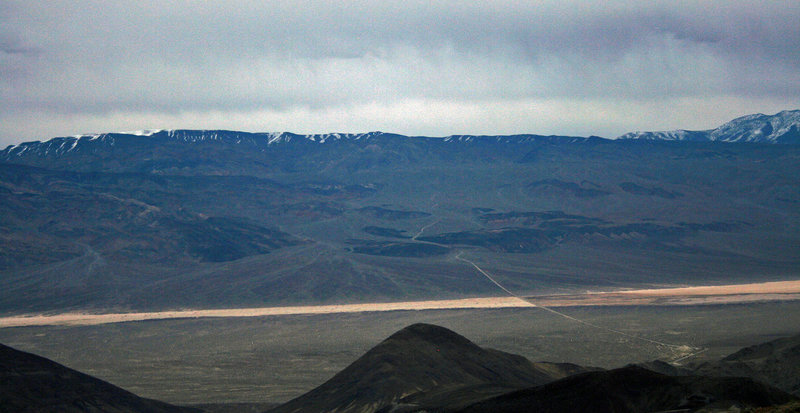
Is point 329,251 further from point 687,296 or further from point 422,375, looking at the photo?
point 422,375

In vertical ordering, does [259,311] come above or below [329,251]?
below

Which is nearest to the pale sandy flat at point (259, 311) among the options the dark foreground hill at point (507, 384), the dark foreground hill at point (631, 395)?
the dark foreground hill at point (507, 384)

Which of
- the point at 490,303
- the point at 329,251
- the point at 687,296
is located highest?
the point at 329,251

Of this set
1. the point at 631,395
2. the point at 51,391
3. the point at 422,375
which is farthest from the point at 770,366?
the point at 51,391

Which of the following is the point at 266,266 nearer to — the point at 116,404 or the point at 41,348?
the point at 41,348

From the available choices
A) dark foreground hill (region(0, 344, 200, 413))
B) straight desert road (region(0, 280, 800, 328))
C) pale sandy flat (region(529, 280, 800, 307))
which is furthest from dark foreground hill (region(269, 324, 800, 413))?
straight desert road (region(0, 280, 800, 328))

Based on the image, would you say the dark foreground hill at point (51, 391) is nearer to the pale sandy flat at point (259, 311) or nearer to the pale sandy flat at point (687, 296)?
the pale sandy flat at point (259, 311)

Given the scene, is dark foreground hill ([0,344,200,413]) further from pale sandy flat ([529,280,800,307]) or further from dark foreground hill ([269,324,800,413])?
pale sandy flat ([529,280,800,307])
